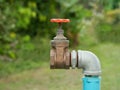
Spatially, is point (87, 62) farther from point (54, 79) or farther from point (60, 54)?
point (54, 79)

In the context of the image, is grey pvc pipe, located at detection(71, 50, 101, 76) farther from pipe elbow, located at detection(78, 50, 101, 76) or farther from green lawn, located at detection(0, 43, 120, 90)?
green lawn, located at detection(0, 43, 120, 90)

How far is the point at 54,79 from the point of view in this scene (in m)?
6.04

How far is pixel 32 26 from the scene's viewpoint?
8.66 meters

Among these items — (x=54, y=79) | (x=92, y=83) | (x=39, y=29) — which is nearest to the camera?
(x=92, y=83)

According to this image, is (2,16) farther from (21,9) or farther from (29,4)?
(29,4)

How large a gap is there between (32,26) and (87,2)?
3253 mm

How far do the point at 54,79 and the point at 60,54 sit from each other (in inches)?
113

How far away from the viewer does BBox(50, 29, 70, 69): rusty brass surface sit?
126 inches

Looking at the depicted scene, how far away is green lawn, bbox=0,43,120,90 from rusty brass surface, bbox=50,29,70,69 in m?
2.20

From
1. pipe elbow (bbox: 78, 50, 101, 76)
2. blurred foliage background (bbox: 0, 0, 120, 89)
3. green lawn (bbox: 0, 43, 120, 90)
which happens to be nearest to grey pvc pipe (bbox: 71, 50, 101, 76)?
pipe elbow (bbox: 78, 50, 101, 76)

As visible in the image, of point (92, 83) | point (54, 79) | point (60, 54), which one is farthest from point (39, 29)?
point (92, 83)

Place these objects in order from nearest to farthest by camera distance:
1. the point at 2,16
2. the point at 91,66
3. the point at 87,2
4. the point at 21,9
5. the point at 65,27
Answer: the point at 91,66
the point at 2,16
the point at 21,9
the point at 65,27
the point at 87,2

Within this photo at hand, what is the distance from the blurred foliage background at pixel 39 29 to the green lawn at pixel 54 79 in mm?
287

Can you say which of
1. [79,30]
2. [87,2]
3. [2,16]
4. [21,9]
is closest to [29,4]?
[21,9]
